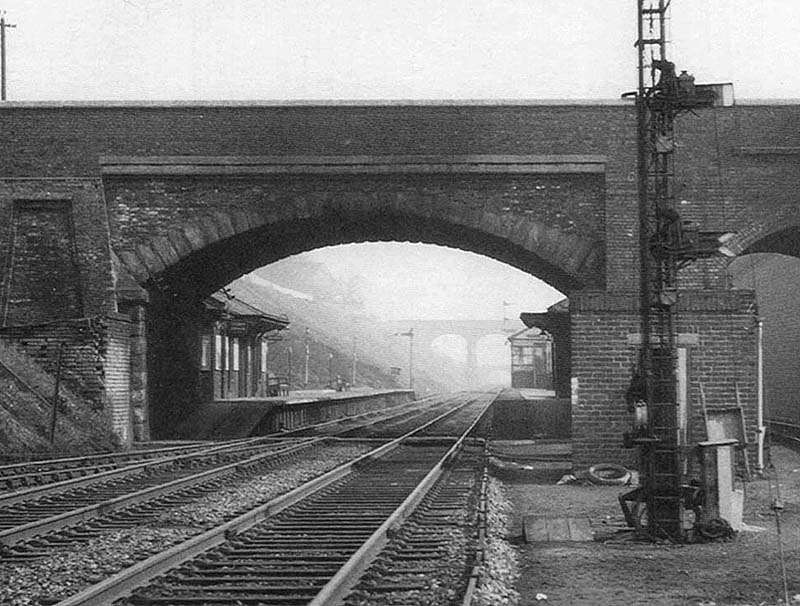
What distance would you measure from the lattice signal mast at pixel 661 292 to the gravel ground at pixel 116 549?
12.9 feet

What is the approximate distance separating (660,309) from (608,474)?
5.53 metres

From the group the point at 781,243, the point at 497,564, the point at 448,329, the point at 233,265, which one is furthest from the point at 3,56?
the point at 448,329

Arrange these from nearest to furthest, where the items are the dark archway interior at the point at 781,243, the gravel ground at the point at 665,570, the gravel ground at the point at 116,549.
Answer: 1. the gravel ground at the point at 116,549
2. the gravel ground at the point at 665,570
3. the dark archway interior at the point at 781,243

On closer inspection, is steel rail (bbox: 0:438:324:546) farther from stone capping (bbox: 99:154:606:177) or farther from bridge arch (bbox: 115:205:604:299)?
stone capping (bbox: 99:154:606:177)

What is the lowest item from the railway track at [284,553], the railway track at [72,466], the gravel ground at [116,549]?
the gravel ground at [116,549]

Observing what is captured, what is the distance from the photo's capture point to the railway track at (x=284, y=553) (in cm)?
663

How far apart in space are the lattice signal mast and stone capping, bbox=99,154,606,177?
22.9 feet

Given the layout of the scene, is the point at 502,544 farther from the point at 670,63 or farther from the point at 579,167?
the point at 579,167

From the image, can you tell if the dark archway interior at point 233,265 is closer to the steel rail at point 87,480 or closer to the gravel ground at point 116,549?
the steel rail at point 87,480

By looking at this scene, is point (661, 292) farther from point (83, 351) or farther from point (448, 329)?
point (448, 329)

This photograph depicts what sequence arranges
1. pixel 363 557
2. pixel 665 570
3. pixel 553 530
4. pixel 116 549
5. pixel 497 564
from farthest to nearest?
pixel 553 530
pixel 116 549
pixel 665 570
pixel 497 564
pixel 363 557

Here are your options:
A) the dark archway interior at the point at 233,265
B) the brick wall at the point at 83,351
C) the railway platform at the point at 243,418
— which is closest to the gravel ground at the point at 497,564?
the dark archway interior at the point at 233,265

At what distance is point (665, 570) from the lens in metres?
8.16

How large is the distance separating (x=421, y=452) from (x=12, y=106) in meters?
9.22
